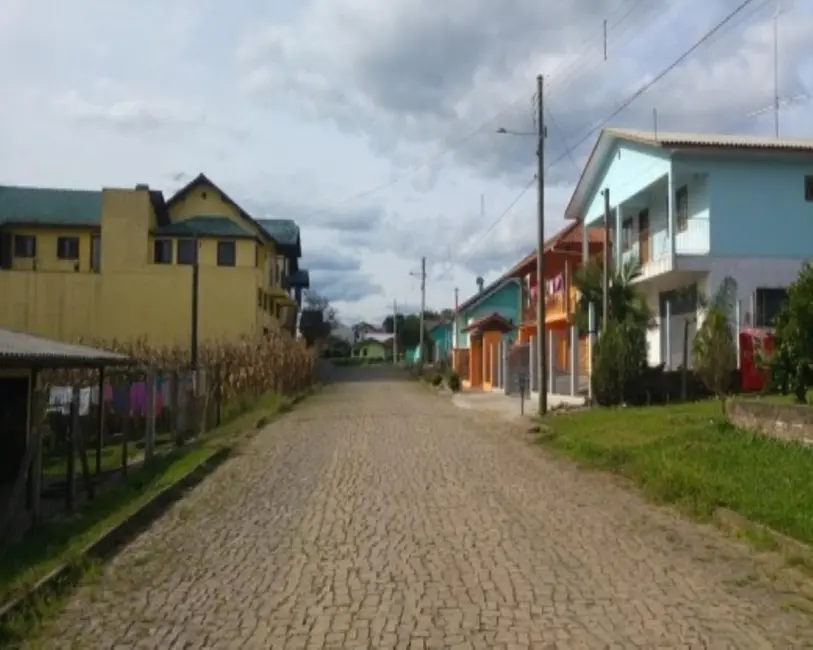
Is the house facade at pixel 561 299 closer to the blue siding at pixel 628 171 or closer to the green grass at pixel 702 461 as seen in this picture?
the blue siding at pixel 628 171

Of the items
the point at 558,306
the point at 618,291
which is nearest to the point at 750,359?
the point at 618,291

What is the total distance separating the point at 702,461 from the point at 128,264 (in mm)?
36644

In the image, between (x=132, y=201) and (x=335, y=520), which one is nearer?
(x=335, y=520)

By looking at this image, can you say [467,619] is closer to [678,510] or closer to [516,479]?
[678,510]

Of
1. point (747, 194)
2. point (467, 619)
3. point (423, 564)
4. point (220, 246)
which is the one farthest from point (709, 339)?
point (220, 246)

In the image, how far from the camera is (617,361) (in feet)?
77.0

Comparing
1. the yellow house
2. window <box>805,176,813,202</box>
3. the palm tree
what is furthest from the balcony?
the yellow house

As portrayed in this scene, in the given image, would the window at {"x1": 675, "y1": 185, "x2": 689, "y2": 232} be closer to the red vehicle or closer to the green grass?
the red vehicle

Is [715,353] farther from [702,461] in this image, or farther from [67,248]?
[67,248]

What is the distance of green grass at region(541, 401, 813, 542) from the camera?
34.1 feet

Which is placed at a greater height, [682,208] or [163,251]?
[163,251]

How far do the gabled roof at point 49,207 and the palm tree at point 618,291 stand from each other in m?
28.6

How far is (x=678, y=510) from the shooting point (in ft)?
37.7

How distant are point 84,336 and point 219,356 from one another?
16271mm
